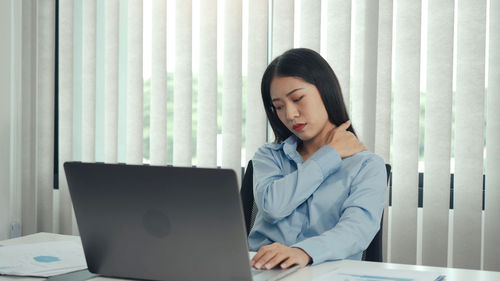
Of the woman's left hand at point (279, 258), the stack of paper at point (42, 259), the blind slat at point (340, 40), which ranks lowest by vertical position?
the stack of paper at point (42, 259)

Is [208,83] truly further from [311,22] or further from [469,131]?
[469,131]

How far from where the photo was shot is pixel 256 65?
100 inches

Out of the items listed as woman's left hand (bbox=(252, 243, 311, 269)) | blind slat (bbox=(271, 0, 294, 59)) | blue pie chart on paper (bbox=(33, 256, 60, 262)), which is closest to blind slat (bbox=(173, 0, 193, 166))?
blind slat (bbox=(271, 0, 294, 59))

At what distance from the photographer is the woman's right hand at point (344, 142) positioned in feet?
5.16

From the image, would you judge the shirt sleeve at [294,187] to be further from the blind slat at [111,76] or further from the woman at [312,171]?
the blind slat at [111,76]

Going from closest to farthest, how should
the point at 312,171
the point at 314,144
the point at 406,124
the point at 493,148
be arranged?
1. the point at 312,171
2. the point at 314,144
3. the point at 493,148
4. the point at 406,124

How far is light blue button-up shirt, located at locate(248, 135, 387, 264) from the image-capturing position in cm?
145

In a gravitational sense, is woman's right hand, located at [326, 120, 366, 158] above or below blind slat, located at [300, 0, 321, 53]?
below

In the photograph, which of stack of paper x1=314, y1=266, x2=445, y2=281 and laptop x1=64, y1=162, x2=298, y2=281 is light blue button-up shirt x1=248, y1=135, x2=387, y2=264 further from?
laptop x1=64, y1=162, x2=298, y2=281

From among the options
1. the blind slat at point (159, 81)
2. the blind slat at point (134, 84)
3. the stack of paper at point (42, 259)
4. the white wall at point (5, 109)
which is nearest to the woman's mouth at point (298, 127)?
the stack of paper at point (42, 259)

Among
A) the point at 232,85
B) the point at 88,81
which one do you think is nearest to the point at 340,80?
the point at 232,85

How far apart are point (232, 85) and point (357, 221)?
1331 millimetres

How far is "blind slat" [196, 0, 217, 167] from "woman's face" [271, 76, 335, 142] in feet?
3.43

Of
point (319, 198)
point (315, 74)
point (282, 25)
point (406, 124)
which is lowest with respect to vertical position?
point (319, 198)
